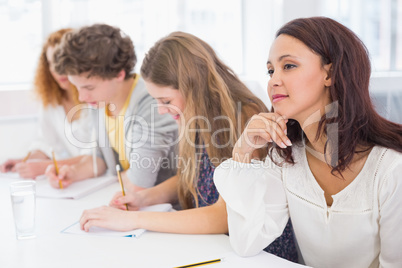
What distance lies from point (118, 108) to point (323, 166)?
3.69ft

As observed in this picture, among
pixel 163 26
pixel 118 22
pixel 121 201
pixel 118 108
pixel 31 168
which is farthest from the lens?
pixel 163 26

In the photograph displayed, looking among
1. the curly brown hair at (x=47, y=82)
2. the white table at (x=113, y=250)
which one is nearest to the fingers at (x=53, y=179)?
the white table at (x=113, y=250)

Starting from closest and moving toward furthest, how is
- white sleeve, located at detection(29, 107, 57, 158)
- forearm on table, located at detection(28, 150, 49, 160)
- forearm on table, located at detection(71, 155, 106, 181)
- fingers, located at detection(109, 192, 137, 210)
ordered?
fingers, located at detection(109, 192, 137, 210)
forearm on table, located at detection(71, 155, 106, 181)
forearm on table, located at detection(28, 150, 49, 160)
white sleeve, located at detection(29, 107, 57, 158)

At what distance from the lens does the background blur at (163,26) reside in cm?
300

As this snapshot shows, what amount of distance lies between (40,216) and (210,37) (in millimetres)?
2668

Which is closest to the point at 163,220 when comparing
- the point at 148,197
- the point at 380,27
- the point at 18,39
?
the point at 148,197

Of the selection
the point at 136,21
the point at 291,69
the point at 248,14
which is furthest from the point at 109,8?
the point at 291,69

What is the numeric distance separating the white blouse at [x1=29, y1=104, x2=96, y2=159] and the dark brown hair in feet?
5.09

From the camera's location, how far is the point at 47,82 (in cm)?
247

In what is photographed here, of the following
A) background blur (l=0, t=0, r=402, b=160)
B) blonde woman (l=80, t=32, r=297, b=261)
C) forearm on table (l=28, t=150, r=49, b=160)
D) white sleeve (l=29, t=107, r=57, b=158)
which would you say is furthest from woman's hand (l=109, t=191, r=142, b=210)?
background blur (l=0, t=0, r=402, b=160)

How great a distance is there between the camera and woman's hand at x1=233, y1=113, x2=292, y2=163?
46.8 inches

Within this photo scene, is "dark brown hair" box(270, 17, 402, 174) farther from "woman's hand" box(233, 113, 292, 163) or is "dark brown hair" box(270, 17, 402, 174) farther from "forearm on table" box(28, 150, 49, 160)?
"forearm on table" box(28, 150, 49, 160)

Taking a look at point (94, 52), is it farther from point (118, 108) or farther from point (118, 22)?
point (118, 22)

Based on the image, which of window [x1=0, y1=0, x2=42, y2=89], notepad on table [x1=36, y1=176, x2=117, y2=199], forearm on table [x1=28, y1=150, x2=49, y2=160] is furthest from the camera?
window [x1=0, y1=0, x2=42, y2=89]
